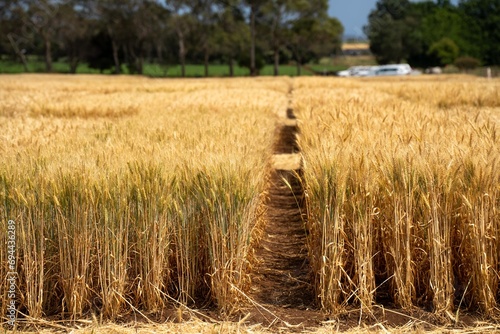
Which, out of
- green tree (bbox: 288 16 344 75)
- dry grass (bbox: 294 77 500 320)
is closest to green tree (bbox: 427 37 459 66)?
green tree (bbox: 288 16 344 75)

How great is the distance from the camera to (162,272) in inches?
158

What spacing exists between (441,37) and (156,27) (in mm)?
35765

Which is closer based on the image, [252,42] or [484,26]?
[252,42]

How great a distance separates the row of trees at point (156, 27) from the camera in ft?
202

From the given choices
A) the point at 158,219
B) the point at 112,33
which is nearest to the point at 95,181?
the point at 158,219

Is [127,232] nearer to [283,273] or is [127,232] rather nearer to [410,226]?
[283,273]

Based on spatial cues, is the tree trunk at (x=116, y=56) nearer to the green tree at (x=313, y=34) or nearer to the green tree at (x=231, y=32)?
the green tree at (x=231, y=32)

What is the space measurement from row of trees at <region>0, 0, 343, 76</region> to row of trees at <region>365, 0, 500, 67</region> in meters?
7.61

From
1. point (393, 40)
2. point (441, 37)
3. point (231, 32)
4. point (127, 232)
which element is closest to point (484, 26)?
point (441, 37)

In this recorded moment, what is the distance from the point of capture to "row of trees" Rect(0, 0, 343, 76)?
202 ft

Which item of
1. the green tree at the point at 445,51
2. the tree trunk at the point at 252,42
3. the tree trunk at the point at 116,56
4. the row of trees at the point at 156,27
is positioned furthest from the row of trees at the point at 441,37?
the tree trunk at the point at 116,56

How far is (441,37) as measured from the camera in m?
78.1

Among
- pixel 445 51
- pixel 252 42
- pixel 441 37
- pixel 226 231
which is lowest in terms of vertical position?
pixel 226 231

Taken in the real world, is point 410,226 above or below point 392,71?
below
